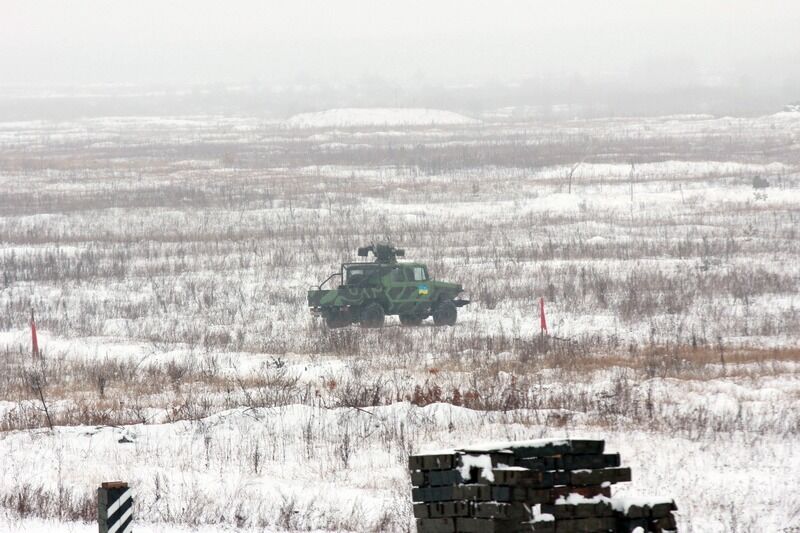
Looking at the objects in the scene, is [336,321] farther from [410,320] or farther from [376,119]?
[376,119]

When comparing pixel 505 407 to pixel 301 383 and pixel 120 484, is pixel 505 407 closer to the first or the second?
pixel 301 383

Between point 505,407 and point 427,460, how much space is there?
7.57m

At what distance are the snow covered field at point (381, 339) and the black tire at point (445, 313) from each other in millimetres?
223

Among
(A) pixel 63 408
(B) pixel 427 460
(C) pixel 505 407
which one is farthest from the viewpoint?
(A) pixel 63 408

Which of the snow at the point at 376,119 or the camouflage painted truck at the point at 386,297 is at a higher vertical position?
the snow at the point at 376,119

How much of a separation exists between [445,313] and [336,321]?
228 cm

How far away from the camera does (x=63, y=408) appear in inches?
599

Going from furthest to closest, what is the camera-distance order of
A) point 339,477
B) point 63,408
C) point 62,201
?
point 62,201, point 63,408, point 339,477

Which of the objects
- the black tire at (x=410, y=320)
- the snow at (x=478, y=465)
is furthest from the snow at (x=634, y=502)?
the black tire at (x=410, y=320)

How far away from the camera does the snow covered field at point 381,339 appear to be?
11195mm

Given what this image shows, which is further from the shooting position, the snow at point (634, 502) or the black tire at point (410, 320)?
the black tire at point (410, 320)

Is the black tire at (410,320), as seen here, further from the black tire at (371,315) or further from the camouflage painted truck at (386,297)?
the black tire at (371,315)

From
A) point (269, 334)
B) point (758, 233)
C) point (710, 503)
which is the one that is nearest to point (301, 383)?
point (269, 334)

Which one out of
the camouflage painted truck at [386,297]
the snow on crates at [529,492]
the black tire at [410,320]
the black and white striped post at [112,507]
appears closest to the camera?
the snow on crates at [529,492]
